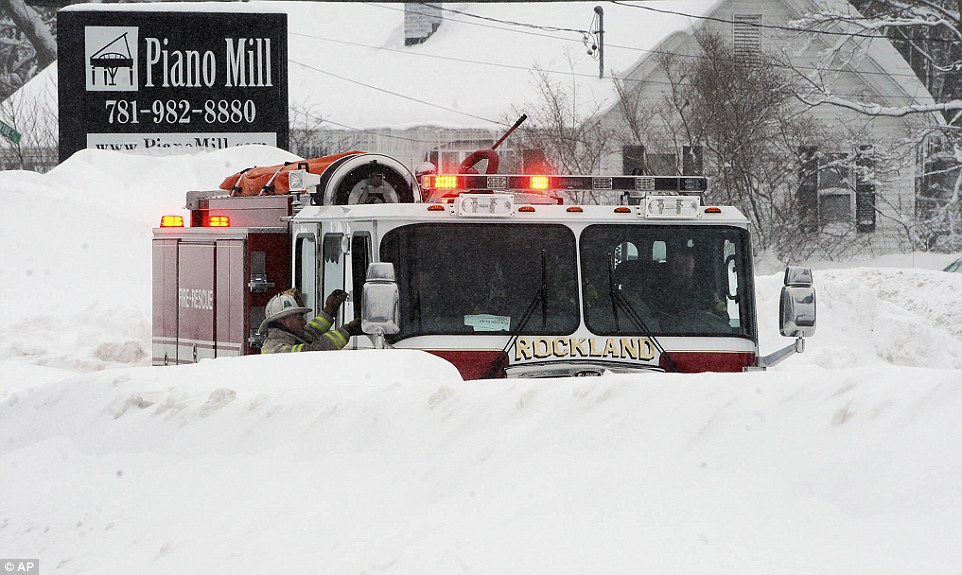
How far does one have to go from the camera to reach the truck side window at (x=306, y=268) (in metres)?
8.96

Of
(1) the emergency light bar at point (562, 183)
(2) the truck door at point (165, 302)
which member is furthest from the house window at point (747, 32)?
(1) the emergency light bar at point (562, 183)

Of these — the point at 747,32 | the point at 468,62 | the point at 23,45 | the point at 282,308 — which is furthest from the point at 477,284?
the point at 23,45

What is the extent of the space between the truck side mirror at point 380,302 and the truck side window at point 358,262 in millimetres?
843

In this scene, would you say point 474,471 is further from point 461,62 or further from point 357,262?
point 461,62

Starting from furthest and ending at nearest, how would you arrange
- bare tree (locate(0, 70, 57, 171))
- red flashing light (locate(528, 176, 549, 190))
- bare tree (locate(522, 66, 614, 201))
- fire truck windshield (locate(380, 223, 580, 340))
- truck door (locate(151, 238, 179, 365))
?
bare tree (locate(0, 70, 57, 171)) → bare tree (locate(522, 66, 614, 201)) → truck door (locate(151, 238, 179, 365)) → red flashing light (locate(528, 176, 549, 190)) → fire truck windshield (locate(380, 223, 580, 340))

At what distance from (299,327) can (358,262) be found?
60 centimetres

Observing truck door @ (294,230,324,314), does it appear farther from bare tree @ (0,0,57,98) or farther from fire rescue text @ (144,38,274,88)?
bare tree @ (0,0,57,98)

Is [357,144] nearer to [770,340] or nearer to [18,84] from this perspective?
[18,84]

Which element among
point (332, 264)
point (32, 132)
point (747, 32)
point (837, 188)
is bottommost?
point (332, 264)

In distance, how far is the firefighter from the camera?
27.6ft

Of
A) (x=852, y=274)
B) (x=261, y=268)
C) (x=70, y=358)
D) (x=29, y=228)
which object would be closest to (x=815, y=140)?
(x=852, y=274)

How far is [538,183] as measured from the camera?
30.1 feet

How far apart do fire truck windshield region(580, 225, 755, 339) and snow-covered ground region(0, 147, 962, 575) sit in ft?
4.13

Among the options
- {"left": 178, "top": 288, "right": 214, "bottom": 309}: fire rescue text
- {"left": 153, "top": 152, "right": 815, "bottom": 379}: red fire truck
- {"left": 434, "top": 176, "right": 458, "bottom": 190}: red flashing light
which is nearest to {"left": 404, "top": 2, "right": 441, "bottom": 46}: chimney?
{"left": 178, "top": 288, "right": 214, "bottom": 309}: fire rescue text
